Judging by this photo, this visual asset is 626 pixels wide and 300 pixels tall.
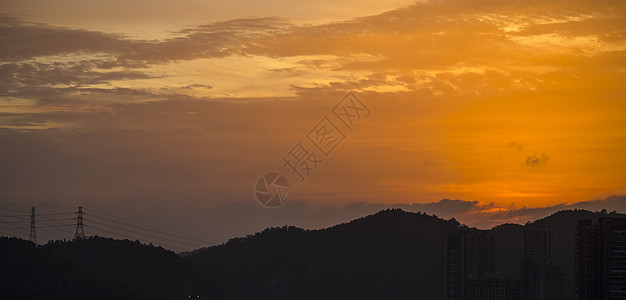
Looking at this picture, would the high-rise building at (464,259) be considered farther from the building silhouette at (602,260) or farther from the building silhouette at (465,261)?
the building silhouette at (602,260)

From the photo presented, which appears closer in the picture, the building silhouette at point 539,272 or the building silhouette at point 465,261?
the building silhouette at point 539,272

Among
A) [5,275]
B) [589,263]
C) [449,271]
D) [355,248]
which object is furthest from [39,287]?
[355,248]

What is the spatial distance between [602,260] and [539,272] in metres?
15.8

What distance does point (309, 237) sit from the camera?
173500 millimetres

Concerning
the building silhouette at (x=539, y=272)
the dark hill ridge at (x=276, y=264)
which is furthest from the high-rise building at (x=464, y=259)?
the dark hill ridge at (x=276, y=264)

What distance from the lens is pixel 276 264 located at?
162 metres

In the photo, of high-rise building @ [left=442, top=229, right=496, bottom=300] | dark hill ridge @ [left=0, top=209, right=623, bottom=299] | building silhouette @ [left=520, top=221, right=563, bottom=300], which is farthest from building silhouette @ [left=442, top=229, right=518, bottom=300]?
dark hill ridge @ [left=0, top=209, right=623, bottom=299]

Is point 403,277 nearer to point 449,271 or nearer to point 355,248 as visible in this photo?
point 355,248

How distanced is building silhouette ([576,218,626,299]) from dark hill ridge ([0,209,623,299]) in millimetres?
35558

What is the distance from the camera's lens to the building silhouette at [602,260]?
300 feet

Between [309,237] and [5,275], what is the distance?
76.1 metres

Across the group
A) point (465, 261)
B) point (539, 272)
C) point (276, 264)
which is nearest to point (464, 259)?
point (465, 261)

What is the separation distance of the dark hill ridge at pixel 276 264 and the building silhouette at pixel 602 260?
35.6 metres

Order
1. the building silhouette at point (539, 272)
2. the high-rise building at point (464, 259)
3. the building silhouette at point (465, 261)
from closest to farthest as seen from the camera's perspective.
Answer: the building silhouette at point (539, 272), the building silhouette at point (465, 261), the high-rise building at point (464, 259)
